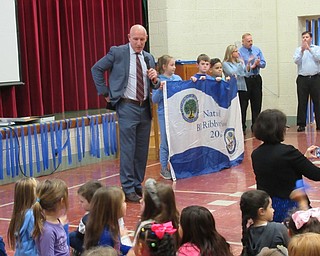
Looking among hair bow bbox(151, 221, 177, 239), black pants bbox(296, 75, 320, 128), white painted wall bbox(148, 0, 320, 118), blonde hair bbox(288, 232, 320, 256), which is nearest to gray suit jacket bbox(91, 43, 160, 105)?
hair bow bbox(151, 221, 177, 239)

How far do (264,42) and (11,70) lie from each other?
5240 millimetres

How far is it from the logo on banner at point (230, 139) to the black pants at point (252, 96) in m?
2.66

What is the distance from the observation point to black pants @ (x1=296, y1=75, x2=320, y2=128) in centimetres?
1118

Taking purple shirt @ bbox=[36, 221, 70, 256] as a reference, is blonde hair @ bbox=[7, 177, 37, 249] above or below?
above

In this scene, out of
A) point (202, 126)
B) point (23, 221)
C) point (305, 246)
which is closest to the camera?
point (305, 246)

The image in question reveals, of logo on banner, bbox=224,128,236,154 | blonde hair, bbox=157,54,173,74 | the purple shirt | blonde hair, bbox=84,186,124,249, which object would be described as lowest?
logo on banner, bbox=224,128,236,154

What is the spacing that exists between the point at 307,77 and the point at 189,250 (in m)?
8.45

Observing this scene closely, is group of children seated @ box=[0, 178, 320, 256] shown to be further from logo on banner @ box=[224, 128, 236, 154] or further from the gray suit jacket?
logo on banner @ box=[224, 128, 236, 154]

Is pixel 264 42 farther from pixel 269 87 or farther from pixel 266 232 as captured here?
pixel 266 232

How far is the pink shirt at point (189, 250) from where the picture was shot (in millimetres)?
3191

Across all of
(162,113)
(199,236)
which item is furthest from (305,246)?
(162,113)

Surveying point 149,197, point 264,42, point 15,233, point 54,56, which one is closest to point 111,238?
point 149,197

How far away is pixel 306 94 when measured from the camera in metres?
11.3

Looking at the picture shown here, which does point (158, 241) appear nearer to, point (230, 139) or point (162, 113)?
point (162, 113)
